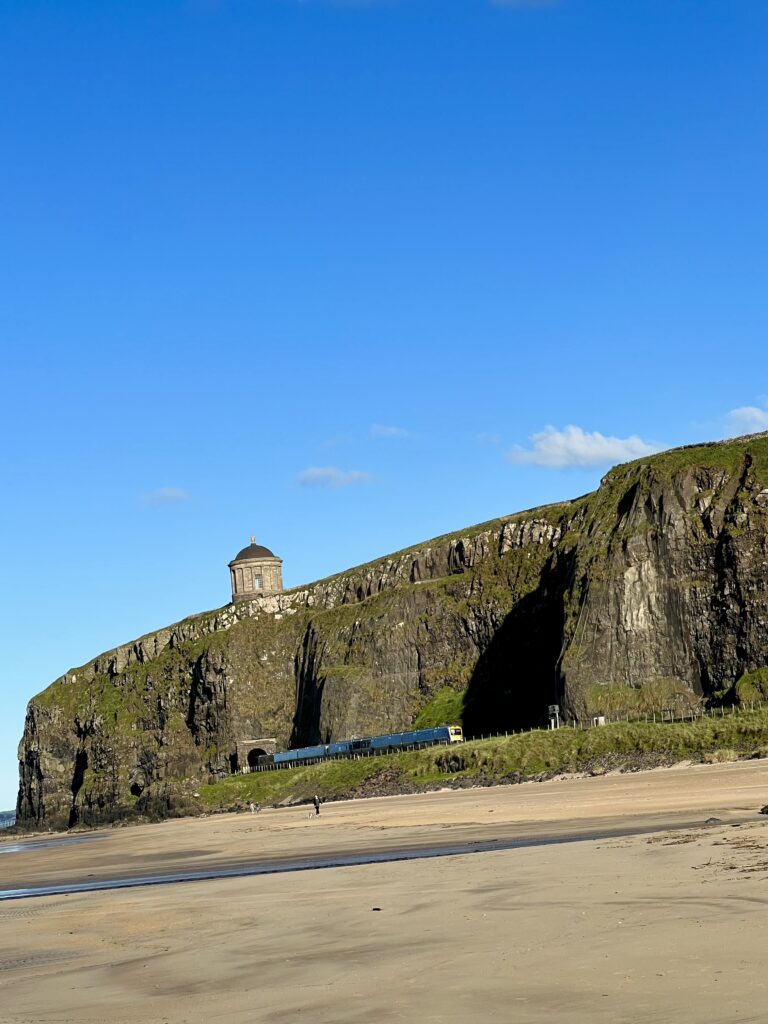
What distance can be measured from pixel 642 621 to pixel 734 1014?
242 feet

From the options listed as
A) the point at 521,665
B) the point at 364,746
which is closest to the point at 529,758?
the point at 364,746

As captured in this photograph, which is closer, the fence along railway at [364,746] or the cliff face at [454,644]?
the cliff face at [454,644]

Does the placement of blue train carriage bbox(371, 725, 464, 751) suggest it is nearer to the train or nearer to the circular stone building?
the train

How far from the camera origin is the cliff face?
8169 cm

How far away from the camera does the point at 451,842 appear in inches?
1326

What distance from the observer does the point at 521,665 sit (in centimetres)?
10431

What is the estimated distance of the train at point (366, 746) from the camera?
296ft

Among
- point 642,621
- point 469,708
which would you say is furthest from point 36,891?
point 469,708

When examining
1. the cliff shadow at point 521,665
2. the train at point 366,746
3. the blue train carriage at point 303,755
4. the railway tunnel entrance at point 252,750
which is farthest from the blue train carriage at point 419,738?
the railway tunnel entrance at point 252,750

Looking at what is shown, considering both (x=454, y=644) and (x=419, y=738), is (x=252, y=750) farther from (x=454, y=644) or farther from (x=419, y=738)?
(x=419, y=738)

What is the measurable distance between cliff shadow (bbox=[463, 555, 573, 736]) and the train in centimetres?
400

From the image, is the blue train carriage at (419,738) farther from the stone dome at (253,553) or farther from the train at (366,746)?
the stone dome at (253,553)

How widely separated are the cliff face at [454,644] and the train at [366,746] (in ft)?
15.7

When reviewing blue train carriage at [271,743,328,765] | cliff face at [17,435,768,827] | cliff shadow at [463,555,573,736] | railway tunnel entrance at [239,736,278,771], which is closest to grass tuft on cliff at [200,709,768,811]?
cliff face at [17,435,768,827]
